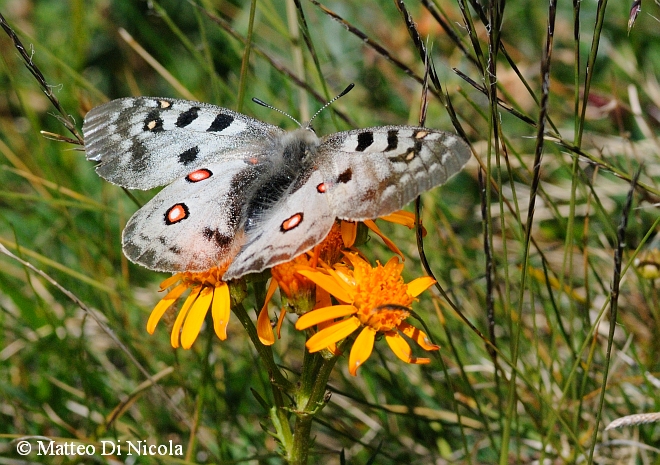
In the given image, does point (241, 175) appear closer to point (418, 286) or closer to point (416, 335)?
point (418, 286)

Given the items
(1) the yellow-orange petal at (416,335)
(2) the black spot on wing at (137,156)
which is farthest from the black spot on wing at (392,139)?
(2) the black spot on wing at (137,156)

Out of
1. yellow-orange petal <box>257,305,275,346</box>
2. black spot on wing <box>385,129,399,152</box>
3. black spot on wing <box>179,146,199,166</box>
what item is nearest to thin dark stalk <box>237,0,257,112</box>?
black spot on wing <box>179,146,199,166</box>

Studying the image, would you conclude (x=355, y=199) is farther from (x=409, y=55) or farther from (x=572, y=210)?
(x=409, y=55)

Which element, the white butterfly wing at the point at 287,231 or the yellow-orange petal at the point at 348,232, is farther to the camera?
the yellow-orange petal at the point at 348,232

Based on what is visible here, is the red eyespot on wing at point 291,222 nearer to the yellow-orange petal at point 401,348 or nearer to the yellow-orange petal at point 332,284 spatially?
the yellow-orange petal at point 332,284

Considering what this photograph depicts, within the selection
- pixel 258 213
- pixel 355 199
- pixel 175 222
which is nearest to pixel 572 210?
pixel 355 199

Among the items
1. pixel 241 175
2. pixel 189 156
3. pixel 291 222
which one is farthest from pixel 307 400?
pixel 189 156
